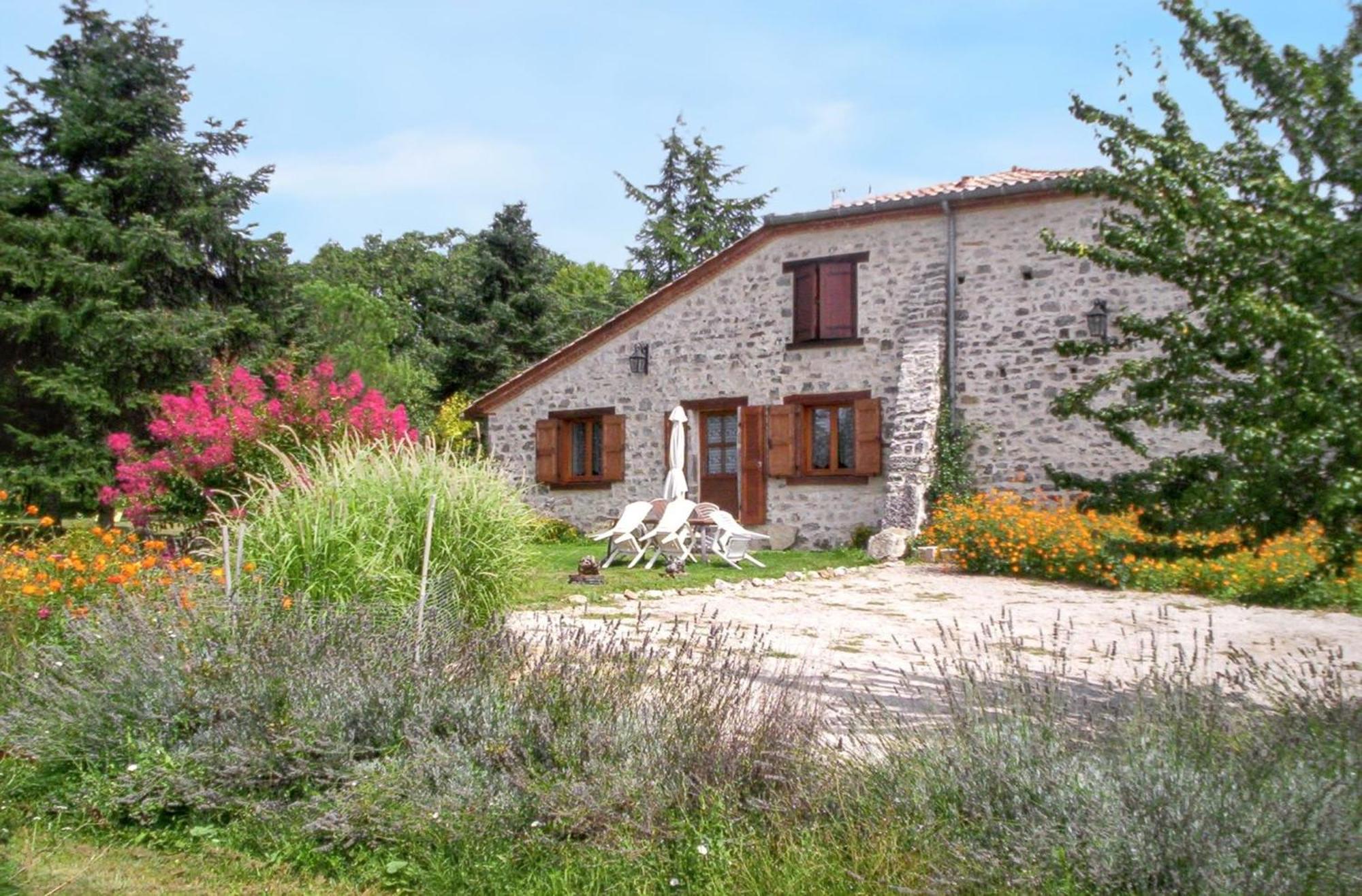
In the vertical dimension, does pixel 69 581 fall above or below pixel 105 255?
below

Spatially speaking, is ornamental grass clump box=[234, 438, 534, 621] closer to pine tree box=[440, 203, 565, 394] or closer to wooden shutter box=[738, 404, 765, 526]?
wooden shutter box=[738, 404, 765, 526]

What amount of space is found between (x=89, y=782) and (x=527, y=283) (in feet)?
71.6

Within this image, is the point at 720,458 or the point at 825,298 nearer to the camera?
the point at 825,298

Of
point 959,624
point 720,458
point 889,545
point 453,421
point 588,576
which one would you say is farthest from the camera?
point 453,421

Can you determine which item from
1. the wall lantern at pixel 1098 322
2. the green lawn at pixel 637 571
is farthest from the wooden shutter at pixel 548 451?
the wall lantern at pixel 1098 322

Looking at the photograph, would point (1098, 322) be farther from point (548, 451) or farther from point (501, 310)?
point (501, 310)

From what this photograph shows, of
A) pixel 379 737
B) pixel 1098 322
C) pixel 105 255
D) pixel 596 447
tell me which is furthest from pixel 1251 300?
pixel 105 255

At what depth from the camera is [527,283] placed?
83.0ft

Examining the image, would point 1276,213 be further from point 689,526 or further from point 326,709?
point 689,526

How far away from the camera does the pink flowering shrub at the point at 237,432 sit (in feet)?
30.0

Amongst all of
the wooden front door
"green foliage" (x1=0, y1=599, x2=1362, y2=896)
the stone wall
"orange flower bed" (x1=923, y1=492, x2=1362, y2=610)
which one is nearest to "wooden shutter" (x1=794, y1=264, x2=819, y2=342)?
the wooden front door

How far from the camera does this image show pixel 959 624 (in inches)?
313

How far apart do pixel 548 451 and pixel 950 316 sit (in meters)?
6.93

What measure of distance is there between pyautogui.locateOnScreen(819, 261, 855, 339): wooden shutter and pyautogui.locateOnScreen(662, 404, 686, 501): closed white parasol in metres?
3.11
